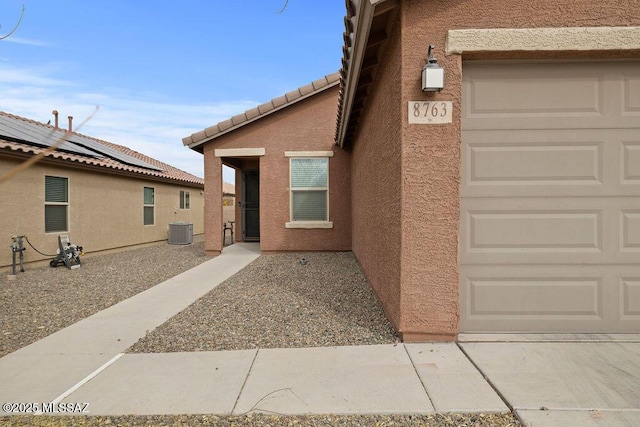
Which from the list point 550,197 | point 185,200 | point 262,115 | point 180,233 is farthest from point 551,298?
point 185,200

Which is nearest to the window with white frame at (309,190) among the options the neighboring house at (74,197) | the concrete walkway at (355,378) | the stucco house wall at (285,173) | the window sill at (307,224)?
the window sill at (307,224)

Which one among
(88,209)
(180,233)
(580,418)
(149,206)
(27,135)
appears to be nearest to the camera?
(580,418)

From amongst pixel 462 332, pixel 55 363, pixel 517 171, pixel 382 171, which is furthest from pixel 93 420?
pixel 517 171

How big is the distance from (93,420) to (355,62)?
438 centimetres

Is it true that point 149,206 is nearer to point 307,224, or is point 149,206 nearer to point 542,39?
point 307,224

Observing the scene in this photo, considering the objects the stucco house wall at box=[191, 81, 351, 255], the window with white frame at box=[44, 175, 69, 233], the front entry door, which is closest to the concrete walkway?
the stucco house wall at box=[191, 81, 351, 255]

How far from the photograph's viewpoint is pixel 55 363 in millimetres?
3301

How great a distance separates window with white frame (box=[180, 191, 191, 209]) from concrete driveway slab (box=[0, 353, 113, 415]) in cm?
1305

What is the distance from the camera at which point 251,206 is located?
12.7 metres

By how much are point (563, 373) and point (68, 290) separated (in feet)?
23.9

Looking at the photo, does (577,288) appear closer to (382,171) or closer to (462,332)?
(462,332)

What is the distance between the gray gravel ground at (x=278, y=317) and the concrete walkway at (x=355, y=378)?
23 centimetres

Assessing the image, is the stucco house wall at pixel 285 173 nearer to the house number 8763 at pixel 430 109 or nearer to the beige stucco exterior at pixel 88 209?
the beige stucco exterior at pixel 88 209

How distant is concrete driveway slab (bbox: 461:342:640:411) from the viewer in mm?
2549
